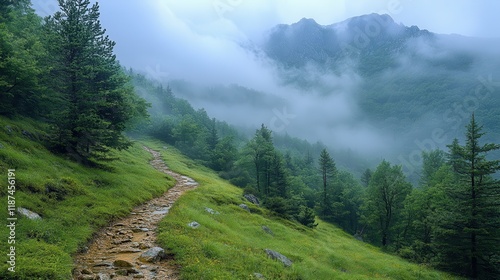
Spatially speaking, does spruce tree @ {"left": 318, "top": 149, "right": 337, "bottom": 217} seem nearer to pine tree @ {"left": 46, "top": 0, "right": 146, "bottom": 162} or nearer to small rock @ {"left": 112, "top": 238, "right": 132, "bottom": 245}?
pine tree @ {"left": 46, "top": 0, "right": 146, "bottom": 162}

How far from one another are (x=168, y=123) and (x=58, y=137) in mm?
106371

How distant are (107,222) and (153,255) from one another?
618 cm

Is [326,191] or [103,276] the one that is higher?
[326,191]

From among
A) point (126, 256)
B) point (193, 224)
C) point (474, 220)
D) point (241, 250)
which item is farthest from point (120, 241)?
point (474, 220)

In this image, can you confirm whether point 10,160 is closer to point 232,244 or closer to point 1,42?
point 1,42

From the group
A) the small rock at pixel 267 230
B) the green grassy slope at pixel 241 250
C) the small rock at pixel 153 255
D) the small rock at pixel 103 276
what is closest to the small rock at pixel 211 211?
the green grassy slope at pixel 241 250

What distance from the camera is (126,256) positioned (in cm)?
1490

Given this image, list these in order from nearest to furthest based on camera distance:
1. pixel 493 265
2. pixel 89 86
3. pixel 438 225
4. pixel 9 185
→ 1. pixel 9 185
2. pixel 89 86
3. pixel 493 265
4. pixel 438 225

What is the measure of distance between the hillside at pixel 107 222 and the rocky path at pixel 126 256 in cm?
63

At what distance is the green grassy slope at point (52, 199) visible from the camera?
11.6 metres

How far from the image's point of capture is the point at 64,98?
87.6ft

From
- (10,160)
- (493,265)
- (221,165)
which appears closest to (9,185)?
(10,160)

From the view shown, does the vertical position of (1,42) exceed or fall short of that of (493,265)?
it exceeds it

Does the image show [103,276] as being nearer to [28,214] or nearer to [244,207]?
[28,214]
